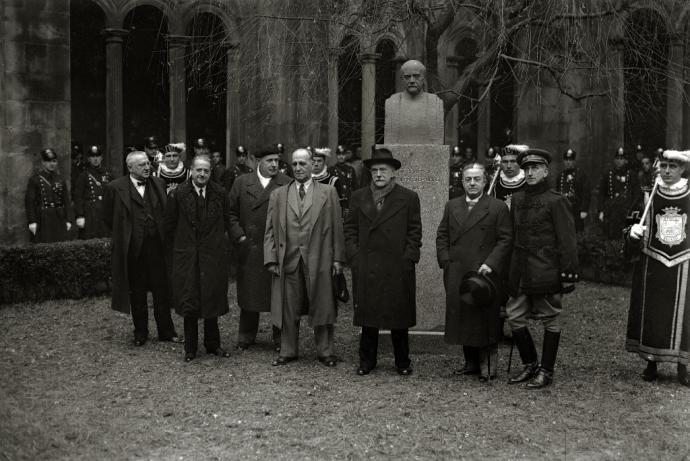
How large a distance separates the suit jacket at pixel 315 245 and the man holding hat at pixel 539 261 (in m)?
1.55

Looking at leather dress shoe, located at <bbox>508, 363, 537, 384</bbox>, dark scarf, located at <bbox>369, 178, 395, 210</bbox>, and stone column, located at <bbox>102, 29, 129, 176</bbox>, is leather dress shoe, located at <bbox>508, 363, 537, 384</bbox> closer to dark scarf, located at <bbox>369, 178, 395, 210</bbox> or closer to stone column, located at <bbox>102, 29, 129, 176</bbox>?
dark scarf, located at <bbox>369, 178, 395, 210</bbox>

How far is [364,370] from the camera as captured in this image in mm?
7473

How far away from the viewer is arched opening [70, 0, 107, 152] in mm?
21062

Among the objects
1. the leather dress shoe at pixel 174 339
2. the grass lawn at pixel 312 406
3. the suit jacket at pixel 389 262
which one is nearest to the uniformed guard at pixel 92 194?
the grass lawn at pixel 312 406

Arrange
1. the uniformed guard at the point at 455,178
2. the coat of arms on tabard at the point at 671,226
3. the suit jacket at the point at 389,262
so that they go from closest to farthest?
1. the coat of arms on tabard at the point at 671,226
2. the suit jacket at the point at 389,262
3. the uniformed guard at the point at 455,178

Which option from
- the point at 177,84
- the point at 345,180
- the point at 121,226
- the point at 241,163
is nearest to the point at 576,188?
the point at 345,180

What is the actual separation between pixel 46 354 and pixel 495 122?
555 inches

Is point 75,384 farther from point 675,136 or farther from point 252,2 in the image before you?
point 675,136

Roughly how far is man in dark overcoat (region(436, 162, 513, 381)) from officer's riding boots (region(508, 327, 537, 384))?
0.18 meters

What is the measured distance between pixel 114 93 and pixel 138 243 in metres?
7.55

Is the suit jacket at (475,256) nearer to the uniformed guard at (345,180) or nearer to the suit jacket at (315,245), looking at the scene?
the suit jacket at (315,245)

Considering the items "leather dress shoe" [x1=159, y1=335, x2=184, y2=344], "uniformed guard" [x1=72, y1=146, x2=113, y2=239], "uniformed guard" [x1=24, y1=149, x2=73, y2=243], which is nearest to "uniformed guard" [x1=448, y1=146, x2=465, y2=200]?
"uniformed guard" [x1=72, y1=146, x2=113, y2=239]

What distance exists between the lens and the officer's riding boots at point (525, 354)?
717 centimetres

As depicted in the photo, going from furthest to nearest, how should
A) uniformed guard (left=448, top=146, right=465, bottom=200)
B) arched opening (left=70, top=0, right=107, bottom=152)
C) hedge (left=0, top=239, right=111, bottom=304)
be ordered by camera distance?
arched opening (left=70, top=0, right=107, bottom=152) → uniformed guard (left=448, top=146, right=465, bottom=200) → hedge (left=0, top=239, right=111, bottom=304)
